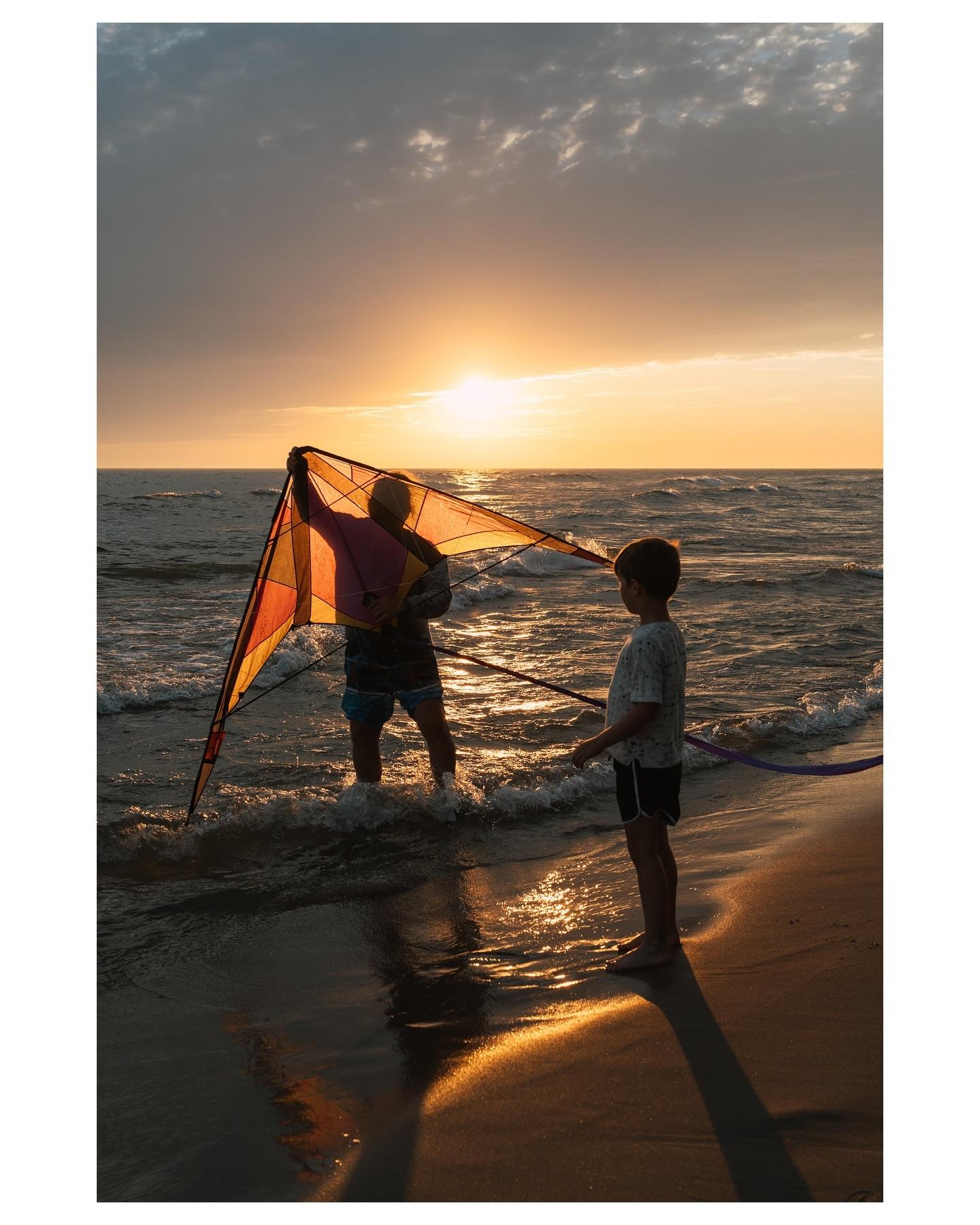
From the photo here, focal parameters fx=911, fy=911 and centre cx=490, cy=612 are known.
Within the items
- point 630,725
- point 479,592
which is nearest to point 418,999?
point 630,725

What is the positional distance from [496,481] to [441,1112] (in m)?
68.6

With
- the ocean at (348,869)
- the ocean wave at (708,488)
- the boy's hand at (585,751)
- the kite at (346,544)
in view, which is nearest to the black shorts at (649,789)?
the boy's hand at (585,751)

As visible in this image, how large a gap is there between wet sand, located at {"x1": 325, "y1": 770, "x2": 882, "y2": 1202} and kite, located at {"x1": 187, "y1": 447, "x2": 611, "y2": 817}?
2.16 m

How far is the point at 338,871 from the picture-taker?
4695mm

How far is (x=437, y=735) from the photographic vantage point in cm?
521

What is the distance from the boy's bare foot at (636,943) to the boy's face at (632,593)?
1276 millimetres

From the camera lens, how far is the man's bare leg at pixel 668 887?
346 centimetres

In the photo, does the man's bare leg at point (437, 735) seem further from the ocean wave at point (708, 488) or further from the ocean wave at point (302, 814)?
the ocean wave at point (708, 488)

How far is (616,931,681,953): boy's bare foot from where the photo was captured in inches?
138

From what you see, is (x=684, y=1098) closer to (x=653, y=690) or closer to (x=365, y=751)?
(x=653, y=690)

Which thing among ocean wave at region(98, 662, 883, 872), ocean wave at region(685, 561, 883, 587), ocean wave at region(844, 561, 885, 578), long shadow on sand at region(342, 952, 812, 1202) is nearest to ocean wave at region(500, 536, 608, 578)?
ocean wave at region(685, 561, 883, 587)

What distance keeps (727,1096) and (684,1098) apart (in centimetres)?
12

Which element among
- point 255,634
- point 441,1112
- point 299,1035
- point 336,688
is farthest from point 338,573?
point 336,688

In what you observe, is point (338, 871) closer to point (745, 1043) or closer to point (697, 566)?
point (745, 1043)
